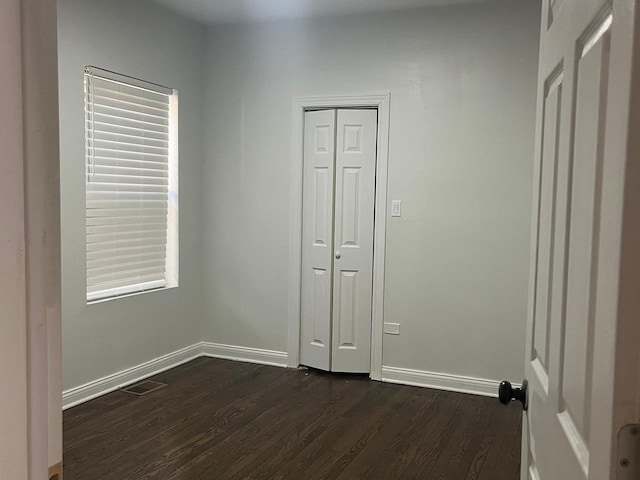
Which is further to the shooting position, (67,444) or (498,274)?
(498,274)

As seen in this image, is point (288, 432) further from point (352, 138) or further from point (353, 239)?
point (352, 138)

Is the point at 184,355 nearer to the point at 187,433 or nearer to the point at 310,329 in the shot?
the point at 310,329

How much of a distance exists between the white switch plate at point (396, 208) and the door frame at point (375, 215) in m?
0.06

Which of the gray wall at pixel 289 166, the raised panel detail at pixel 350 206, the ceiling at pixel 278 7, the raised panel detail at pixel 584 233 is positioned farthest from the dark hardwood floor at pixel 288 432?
the ceiling at pixel 278 7

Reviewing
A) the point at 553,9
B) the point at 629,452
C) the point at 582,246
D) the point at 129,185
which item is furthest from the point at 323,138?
the point at 629,452

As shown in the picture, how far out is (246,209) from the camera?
4.75 m

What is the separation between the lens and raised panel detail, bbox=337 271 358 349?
4.45 m

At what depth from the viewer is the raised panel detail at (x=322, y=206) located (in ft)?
14.6

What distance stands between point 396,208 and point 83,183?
216 centimetres

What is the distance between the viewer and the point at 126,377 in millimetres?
4105

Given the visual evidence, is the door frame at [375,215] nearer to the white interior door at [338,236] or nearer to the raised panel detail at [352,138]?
the white interior door at [338,236]

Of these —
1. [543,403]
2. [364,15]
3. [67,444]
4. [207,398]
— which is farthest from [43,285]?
[364,15]

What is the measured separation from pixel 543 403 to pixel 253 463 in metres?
2.20

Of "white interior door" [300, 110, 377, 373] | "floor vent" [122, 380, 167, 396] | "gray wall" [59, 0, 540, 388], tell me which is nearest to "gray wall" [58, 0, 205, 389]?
"gray wall" [59, 0, 540, 388]
